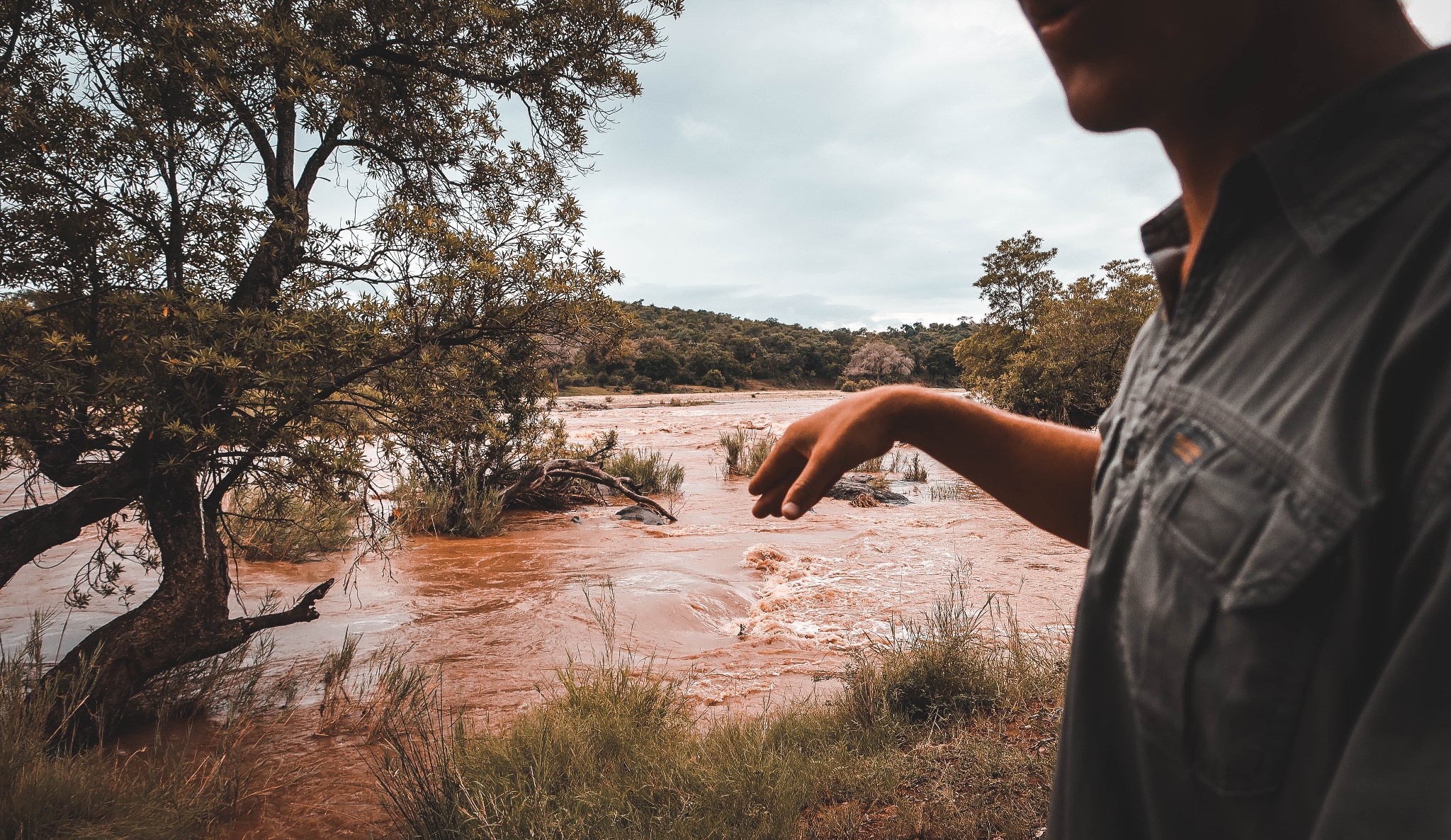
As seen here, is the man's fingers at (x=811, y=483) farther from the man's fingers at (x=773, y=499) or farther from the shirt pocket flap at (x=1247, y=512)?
the shirt pocket flap at (x=1247, y=512)

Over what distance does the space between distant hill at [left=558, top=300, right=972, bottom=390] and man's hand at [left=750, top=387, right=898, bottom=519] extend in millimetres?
46571

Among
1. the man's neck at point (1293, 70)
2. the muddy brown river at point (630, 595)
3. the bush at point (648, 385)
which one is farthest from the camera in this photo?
the bush at point (648, 385)

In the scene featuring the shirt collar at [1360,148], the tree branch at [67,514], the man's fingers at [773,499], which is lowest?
the tree branch at [67,514]

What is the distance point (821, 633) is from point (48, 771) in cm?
464

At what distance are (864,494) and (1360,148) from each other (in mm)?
11754

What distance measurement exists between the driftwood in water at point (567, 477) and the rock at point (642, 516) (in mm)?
77

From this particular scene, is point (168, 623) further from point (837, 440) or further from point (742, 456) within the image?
point (742, 456)

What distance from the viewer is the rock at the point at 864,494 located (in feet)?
39.3

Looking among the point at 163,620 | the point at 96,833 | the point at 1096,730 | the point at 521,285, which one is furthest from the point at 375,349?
the point at 1096,730

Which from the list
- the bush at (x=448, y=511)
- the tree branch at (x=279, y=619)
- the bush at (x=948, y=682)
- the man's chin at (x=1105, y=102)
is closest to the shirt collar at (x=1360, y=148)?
the man's chin at (x=1105, y=102)

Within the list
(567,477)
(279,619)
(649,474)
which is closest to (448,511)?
(567,477)

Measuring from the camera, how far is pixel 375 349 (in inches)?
142

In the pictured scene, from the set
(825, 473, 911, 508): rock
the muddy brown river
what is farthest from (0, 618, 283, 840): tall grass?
(825, 473, 911, 508): rock

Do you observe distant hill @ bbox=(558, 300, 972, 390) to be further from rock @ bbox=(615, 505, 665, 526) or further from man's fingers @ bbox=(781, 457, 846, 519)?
man's fingers @ bbox=(781, 457, 846, 519)
